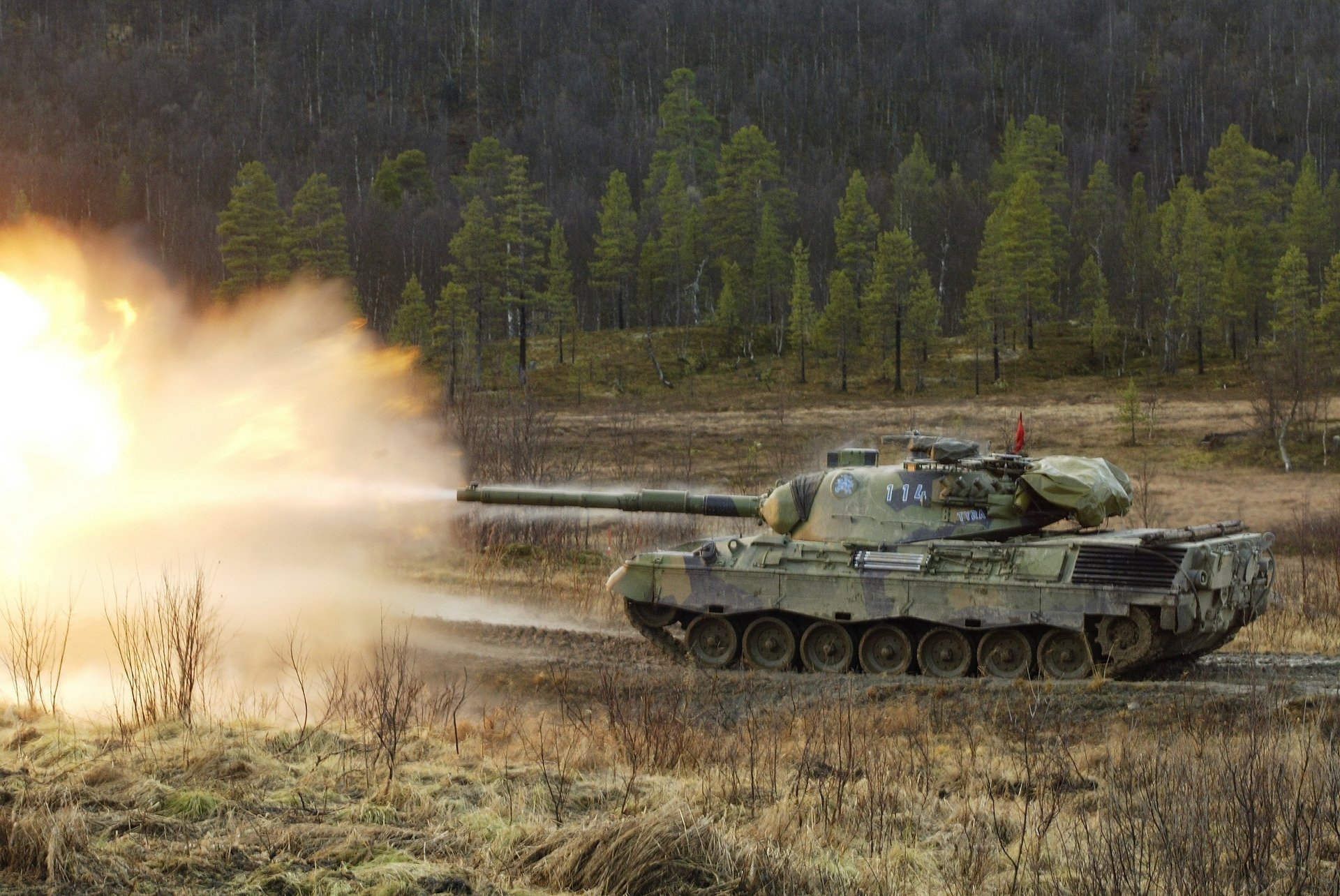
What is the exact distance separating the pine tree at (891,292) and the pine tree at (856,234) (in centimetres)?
569

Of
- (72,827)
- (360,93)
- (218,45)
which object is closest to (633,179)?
(360,93)

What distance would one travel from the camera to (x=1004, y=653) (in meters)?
19.1

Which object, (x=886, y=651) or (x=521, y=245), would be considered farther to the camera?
(x=521, y=245)

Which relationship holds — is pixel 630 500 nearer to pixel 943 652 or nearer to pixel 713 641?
pixel 713 641

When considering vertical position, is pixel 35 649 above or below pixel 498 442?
below

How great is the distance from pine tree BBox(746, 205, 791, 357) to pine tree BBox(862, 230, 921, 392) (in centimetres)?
825

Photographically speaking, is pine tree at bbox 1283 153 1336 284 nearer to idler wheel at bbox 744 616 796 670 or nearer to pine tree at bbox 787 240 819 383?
pine tree at bbox 787 240 819 383

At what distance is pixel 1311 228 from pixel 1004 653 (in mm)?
66799

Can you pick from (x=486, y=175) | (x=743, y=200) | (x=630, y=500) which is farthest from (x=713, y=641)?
(x=486, y=175)

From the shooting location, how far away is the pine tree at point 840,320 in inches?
2840

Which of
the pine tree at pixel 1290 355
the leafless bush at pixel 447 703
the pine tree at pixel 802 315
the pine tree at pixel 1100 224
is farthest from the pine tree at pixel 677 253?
the leafless bush at pixel 447 703

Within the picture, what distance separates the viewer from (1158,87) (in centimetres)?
15212

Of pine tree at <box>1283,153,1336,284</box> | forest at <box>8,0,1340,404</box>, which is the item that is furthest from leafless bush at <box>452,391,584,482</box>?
pine tree at <box>1283,153,1336,284</box>

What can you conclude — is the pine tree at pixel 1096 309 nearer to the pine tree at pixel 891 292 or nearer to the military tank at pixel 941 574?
the pine tree at pixel 891 292
